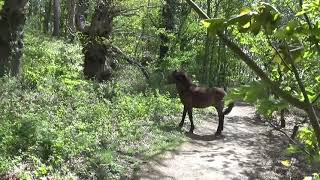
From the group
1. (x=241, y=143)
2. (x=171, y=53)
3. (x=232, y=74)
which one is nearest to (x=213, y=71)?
(x=232, y=74)

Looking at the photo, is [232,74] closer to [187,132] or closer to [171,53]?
[171,53]

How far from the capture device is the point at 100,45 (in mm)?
16828

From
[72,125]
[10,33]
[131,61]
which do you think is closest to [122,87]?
[131,61]

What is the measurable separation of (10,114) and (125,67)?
1109 centimetres

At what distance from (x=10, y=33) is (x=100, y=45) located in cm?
452

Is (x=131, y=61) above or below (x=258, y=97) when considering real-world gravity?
below

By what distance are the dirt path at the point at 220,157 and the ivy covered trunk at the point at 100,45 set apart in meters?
4.09

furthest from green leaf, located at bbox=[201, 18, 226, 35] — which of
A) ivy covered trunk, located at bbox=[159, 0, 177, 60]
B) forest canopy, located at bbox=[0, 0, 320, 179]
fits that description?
ivy covered trunk, located at bbox=[159, 0, 177, 60]

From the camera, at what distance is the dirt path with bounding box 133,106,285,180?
984 centimetres

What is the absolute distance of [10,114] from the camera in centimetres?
916

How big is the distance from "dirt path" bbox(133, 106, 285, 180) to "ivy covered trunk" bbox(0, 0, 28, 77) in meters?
5.03

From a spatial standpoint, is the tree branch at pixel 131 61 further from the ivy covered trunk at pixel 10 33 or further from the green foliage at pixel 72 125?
the ivy covered trunk at pixel 10 33

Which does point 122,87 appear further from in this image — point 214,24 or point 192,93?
point 214,24

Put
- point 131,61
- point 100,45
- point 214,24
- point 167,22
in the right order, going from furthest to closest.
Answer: point 167,22 < point 131,61 < point 100,45 < point 214,24
